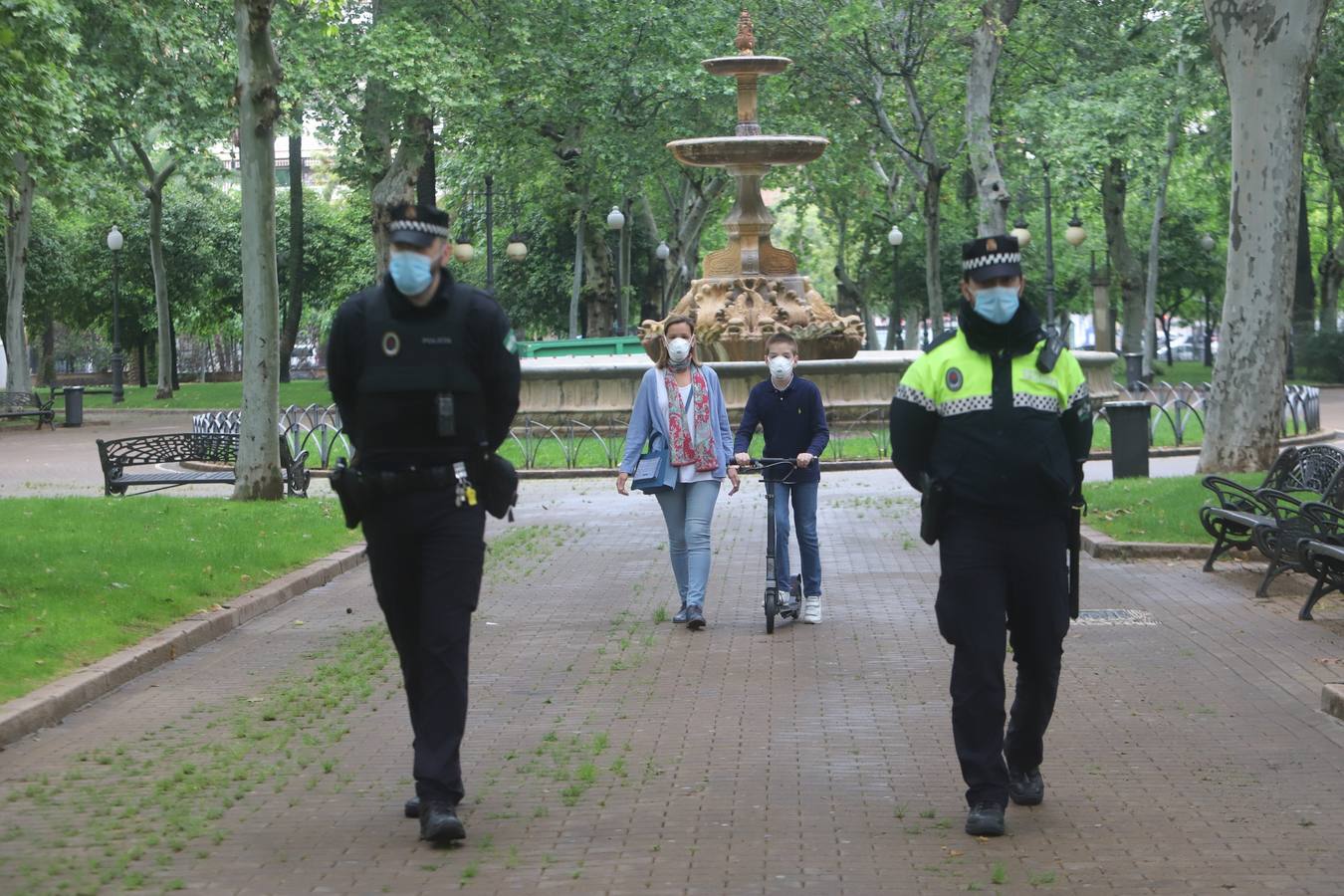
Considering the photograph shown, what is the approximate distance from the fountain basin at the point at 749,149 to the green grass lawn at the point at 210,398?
1374cm

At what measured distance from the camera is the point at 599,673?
977cm

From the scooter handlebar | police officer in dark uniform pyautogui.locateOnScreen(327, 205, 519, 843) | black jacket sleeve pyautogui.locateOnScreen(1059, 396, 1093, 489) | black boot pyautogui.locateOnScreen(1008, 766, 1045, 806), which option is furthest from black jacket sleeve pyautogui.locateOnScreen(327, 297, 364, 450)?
the scooter handlebar

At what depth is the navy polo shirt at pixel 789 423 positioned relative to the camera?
11.5 meters

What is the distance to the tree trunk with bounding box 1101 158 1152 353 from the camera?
48156 mm

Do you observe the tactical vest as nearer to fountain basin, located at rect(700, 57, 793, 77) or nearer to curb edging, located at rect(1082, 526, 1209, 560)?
curb edging, located at rect(1082, 526, 1209, 560)

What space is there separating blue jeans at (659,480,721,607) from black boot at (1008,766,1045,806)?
4793mm

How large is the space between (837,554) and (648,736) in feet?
24.4

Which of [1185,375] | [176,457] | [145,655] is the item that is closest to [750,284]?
[176,457]

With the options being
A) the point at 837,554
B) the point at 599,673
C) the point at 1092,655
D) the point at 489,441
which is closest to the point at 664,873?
the point at 489,441

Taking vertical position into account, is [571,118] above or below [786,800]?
above

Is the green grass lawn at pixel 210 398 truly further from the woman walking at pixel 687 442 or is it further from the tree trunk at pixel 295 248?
the woman walking at pixel 687 442

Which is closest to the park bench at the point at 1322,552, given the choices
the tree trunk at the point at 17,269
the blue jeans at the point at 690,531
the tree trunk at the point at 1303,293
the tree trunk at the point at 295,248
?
the blue jeans at the point at 690,531

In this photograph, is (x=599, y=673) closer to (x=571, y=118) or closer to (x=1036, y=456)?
(x=1036, y=456)

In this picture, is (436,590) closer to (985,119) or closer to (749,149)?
(749,149)
